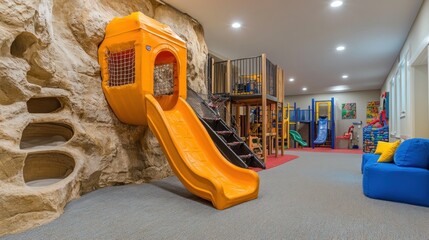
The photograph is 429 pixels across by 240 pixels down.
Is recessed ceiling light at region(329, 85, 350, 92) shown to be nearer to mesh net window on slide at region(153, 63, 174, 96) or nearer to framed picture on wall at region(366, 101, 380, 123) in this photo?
framed picture on wall at region(366, 101, 380, 123)

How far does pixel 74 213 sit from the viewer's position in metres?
2.55

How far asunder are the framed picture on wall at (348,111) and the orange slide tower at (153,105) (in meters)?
12.5

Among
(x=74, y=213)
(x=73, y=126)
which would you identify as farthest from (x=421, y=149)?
(x=73, y=126)

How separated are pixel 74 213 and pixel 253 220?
1807mm

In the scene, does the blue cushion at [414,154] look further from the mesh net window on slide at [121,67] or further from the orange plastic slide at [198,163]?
the mesh net window on slide at [121,67]

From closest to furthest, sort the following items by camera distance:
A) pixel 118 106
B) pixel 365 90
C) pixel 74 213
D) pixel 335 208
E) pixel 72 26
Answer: pixel 74 213 → pixel 335 208 → pixel 72 26 → pixel 118 106 → pixel 365 90

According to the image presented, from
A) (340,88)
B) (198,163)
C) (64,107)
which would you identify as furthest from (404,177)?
(340,88)

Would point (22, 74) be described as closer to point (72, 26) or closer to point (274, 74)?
point (72, 26)

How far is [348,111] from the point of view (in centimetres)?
1383

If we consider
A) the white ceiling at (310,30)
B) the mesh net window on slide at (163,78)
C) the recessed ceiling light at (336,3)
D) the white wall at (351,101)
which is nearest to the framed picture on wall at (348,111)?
the white wall at (351,101)

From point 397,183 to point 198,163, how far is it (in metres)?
2.40

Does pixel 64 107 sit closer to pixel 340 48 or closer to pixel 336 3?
pixel 336 3

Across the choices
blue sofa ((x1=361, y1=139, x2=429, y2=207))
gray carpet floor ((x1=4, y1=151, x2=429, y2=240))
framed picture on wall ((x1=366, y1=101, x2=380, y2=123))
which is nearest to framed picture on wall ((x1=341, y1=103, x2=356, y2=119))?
framed picture on wall ((x1=366, y1=101, x2=380, y2=123))

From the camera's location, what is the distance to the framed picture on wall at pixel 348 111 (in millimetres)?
13727
